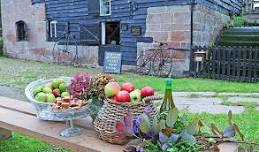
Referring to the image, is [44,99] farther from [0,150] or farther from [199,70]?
[199,70]

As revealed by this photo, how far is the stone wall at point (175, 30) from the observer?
9094 millimetres

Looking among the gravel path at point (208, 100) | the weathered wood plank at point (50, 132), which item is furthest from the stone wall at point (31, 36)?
the weathered wood plank at point (50, 132)

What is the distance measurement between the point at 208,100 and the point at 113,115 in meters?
3.88

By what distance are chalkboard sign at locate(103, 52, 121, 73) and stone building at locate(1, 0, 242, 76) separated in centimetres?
53

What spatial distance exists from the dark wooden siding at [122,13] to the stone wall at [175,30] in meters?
0.19

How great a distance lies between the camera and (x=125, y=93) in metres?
1.99

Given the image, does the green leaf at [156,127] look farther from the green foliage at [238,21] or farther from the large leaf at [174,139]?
the green foliage at [238,21]

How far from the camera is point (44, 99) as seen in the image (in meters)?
2.33

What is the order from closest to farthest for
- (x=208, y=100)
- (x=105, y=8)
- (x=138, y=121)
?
(x=138, y=121) < (x=208, y=100) < (x=105, y=8)

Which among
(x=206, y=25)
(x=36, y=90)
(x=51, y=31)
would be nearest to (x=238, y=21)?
(x=206, y=25)

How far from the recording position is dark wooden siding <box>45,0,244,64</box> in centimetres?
1000

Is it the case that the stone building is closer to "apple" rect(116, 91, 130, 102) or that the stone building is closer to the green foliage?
the green foliage

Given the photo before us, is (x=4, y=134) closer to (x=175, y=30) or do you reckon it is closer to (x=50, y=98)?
(x=50, y=98)

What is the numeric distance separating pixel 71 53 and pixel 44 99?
1029cm
